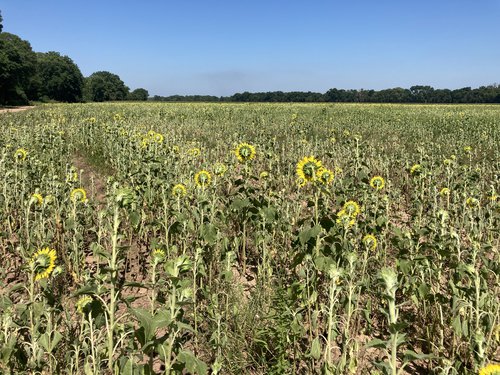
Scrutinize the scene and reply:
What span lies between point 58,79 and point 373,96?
66.4m

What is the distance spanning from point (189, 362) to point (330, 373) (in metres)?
0.88

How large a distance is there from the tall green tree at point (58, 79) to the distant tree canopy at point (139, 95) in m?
25.9

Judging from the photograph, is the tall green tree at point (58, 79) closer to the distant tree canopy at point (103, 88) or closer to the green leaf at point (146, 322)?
the distant tree canopy at point (103, 88)

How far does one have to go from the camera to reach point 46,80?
73312 millimetres

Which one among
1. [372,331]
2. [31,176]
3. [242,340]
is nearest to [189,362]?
[242,340]

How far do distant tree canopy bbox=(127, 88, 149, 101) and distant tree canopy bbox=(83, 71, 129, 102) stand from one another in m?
2.79

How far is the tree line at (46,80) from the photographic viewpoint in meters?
46.8

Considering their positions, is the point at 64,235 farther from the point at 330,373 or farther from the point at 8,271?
the point at 330,373

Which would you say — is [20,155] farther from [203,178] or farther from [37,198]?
[203,178]

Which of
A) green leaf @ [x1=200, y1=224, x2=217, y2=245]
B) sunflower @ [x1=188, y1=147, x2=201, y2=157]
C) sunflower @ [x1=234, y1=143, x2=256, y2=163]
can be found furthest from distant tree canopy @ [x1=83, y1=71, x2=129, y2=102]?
green leaf @ [x1=200, y1=224, x2=217, y2=245]

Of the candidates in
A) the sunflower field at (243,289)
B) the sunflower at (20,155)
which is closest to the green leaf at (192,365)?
the sunflower field at (243,289)

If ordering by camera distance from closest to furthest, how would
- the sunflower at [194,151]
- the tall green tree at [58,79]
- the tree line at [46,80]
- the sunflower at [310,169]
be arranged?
1. the sunflower at [310,169]
2. the sunflower at [194,151]
3. the tree line at [46,80]
4. the tall green tree at [58,79]

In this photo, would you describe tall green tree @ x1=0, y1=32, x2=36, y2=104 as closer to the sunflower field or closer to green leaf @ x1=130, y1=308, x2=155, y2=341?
the sunflower field

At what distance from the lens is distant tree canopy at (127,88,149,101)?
10301 centimetres
